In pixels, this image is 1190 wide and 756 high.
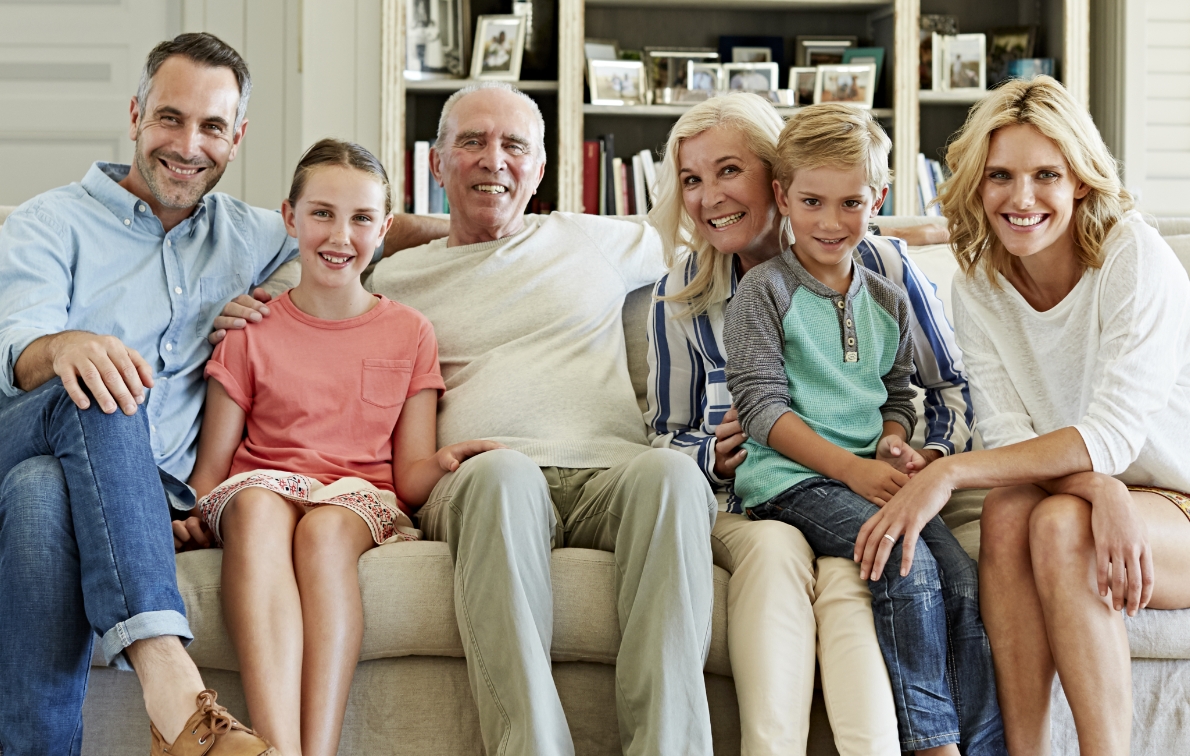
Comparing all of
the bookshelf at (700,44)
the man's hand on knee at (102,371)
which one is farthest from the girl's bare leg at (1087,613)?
the bookshelf at (700,44)

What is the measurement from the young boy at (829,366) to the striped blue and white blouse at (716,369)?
7 centimetres

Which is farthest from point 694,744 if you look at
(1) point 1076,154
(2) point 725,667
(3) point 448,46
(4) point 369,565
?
(3) point 448,46

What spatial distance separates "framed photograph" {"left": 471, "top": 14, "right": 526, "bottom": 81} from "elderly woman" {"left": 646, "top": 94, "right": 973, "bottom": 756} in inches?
66.4

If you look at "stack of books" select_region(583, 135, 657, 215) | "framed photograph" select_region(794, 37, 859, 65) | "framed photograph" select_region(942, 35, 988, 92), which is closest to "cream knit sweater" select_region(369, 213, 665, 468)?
"stack of books" select_region(583, 135, 657, 215)

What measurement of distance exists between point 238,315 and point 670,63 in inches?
81.7

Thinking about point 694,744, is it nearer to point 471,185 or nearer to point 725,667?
point 725,667

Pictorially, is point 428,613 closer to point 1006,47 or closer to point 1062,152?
point 1062,152

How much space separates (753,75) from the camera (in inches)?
131

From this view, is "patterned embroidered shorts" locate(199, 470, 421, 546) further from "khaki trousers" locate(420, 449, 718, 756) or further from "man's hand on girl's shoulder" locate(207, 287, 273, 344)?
"man's hand on girl's shoulder" locate(207, 287, 273, 344)

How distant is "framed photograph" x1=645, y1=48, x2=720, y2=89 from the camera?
3.32 meters

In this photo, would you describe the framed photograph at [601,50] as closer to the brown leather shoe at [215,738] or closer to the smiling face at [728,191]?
the smiling face at [728,191]

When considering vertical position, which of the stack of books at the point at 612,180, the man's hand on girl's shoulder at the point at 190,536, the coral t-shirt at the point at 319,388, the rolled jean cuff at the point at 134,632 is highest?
the stack of books at the point at 612,180

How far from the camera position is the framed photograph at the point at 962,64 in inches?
131

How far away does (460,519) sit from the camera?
4.36ft
